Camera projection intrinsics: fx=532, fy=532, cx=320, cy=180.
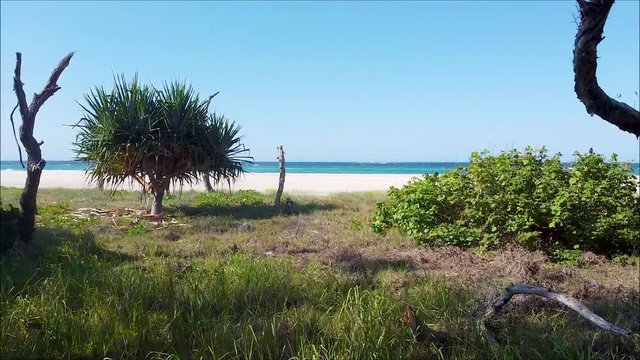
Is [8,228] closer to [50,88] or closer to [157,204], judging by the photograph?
[50,88]

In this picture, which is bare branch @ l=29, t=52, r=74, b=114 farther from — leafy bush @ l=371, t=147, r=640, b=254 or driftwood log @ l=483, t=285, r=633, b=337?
driftwood log @ l=483, t=285, r=633, b=337

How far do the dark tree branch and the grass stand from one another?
1.67 metres

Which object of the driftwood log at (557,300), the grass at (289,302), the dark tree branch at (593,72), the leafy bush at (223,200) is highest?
the dark tree branch at (593,72)

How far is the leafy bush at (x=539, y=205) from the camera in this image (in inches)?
313

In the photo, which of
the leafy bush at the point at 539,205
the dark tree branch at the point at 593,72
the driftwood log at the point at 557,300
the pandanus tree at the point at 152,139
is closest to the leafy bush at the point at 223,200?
the pandanus tree at the point at 152,139

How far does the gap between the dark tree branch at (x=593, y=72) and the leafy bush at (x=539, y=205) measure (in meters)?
5.66

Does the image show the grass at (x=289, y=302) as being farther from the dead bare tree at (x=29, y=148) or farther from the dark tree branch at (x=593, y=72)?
the dark tree branch at (x=593, y=72)

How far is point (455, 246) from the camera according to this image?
8633mm

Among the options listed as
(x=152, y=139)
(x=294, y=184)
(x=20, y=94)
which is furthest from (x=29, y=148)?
(x=294, y=184)

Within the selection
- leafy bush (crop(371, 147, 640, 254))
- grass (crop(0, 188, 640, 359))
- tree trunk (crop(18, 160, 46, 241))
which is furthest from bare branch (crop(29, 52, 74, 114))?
leafy bush (crop(371, 147, 640, 254))

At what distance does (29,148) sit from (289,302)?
16.6 ft

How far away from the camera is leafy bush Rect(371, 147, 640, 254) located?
7.95m

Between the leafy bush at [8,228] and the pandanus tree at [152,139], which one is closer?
the leafy bush at [8,228]

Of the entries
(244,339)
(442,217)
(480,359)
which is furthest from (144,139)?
(480,359)
